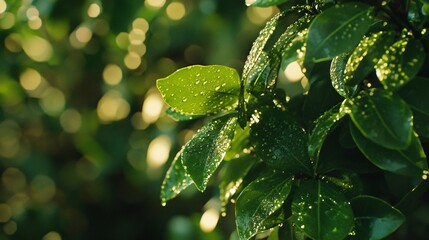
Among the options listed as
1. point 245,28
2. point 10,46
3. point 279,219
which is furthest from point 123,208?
point 279,219

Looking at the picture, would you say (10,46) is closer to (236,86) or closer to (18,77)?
(18,77)

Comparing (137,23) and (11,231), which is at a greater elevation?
(137,23)

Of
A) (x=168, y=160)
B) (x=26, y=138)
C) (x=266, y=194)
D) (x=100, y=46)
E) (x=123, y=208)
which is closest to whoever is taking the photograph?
(x=266, y=194)

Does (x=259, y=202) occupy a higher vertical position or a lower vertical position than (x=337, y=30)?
lower

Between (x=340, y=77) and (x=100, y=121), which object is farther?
(x=100, y=121)

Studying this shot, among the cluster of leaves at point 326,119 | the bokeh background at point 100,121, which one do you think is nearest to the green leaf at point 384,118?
the cluster of leaves at point 326,119

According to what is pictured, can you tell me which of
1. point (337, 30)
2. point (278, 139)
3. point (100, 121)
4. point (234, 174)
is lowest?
point (100, 121)

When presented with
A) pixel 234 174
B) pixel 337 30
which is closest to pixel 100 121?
pixel 234 174

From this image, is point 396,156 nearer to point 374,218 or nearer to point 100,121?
point 374,218
